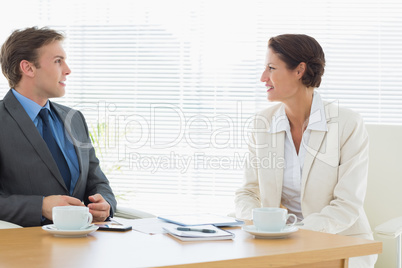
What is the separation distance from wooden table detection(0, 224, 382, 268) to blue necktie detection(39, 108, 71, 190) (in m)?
0.72

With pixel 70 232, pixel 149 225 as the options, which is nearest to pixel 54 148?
pixel 149 225

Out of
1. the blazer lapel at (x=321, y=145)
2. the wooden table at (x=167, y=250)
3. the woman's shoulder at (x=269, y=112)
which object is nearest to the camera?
the wooden table at (x=167, y=250)

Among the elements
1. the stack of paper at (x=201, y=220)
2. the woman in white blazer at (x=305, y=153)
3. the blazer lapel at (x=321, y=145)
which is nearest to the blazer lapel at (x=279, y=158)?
the woman in white blazer at (x=305, y=153)

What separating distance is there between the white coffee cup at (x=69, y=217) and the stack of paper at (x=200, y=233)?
0.26 meters

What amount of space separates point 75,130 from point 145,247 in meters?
1.20

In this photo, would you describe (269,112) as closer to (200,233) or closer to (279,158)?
(279,158)

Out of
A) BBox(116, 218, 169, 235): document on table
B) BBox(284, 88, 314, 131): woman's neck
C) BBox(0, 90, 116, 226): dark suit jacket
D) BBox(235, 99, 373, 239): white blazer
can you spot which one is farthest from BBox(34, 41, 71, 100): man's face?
BBox(284, 88, 314, 131): woman's neck

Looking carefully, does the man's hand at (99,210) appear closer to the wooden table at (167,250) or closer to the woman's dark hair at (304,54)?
the wooden table at (167,250)

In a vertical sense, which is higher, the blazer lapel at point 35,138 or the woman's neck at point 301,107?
the woman's neck at point 301,107

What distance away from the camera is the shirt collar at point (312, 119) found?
7.84 ft

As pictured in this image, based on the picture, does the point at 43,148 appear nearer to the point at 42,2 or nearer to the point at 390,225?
the point at 390,225

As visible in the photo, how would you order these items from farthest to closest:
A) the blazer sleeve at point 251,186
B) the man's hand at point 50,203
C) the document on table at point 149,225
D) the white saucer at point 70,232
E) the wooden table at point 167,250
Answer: the blazer sleeve at point 251,186, the man's hand at point 50,203, the document on table at point 149,225, the white saucer at point 70,232, the wooden table at point 167,250

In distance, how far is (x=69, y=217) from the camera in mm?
1399

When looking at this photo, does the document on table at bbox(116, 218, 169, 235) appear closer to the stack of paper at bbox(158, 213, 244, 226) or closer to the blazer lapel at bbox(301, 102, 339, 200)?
the stack of paper at bbox(158, 213, 244, 226)
